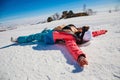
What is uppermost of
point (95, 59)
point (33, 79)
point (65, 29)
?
point (65, 29)

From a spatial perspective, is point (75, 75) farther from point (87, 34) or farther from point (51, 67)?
point (87, 34)

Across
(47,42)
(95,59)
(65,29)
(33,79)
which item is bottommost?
(33,79)

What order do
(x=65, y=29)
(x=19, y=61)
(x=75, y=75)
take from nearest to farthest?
(x=75, y=75) < (x=19, y=61) < (x=65, y=29)

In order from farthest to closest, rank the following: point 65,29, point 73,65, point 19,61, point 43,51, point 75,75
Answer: point 65,29, point 43,51, point 19,61, point 73,65, point 75,75

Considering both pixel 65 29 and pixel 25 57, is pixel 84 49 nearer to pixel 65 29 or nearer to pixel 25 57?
pixel 65 29

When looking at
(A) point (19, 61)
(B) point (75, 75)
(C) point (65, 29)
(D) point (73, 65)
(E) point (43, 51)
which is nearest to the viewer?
(B) point (75, 75)

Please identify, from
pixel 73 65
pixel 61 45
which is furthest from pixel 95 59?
pixel 61 45

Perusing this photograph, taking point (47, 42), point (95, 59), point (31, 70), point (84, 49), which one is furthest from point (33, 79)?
point (47, 42)

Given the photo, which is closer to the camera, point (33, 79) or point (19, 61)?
point (33, 79)

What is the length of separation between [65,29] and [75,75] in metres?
2.76

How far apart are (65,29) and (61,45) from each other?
72 centimetres

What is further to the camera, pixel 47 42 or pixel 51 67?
pixel 47 42

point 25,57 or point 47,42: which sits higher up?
point 47,42

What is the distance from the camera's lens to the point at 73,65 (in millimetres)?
3920
